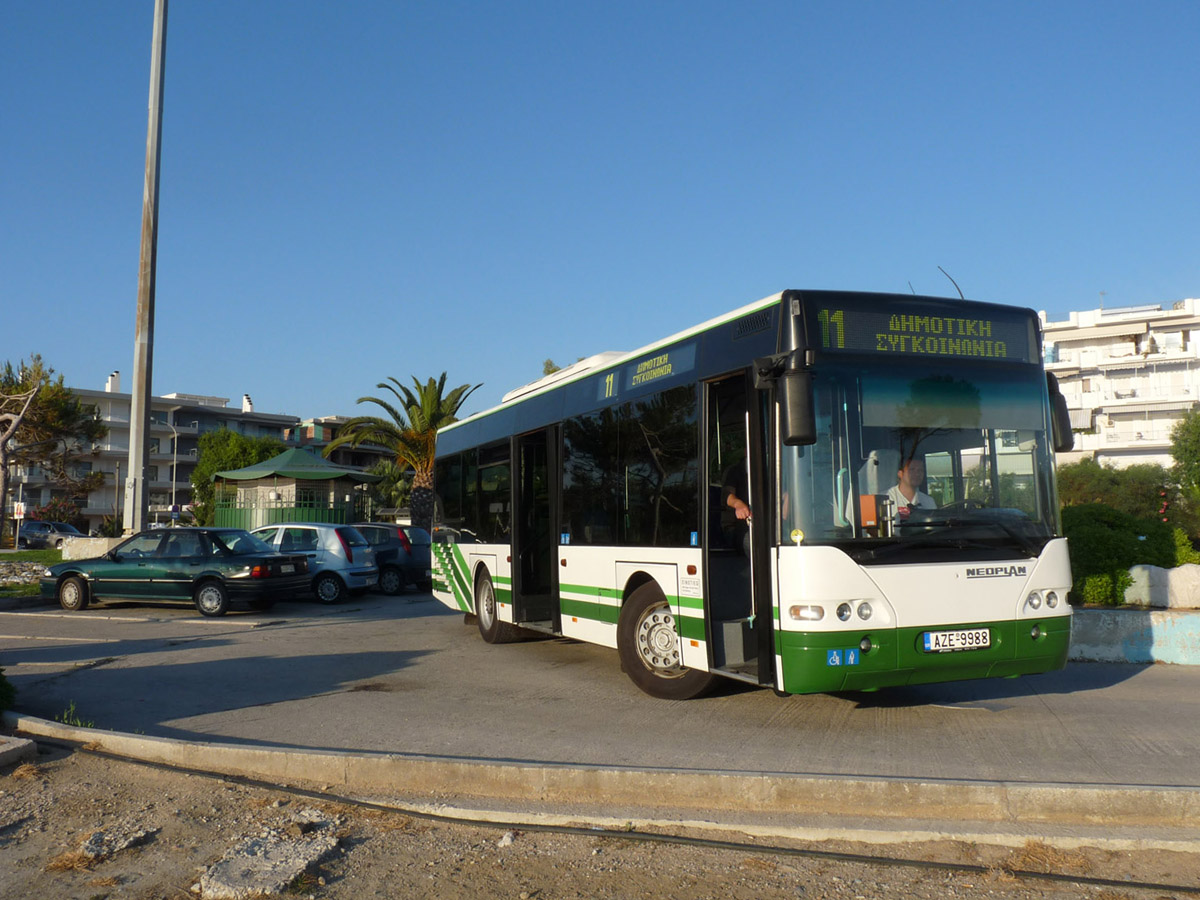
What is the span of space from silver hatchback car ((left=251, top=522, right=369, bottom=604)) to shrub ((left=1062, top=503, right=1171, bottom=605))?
14.1 metres

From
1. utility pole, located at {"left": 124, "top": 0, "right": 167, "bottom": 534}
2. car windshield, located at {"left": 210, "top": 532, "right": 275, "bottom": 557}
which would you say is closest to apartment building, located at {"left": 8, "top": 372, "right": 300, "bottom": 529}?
utility pole, located at {"left": 124, "top": 0, "right": 167, "bottom": 534}

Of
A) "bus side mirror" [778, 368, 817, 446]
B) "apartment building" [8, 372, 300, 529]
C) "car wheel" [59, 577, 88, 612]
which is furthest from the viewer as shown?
"apartment building" [8, 372, 300, 529]

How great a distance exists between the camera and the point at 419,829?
5555 mm

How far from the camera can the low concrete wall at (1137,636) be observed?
37.0 feet

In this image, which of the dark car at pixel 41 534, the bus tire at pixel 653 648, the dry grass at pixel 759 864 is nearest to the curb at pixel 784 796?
the dry grass at pixel 759 864

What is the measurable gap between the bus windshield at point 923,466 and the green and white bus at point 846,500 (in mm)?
14

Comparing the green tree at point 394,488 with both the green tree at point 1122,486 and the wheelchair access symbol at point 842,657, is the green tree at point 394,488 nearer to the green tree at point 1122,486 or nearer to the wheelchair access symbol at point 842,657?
the green tree at point 1122,486

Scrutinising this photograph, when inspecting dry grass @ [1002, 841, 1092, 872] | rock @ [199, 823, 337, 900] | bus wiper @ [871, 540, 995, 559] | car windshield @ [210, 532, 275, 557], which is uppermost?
car windshield @ [210, 532, 275, 557]

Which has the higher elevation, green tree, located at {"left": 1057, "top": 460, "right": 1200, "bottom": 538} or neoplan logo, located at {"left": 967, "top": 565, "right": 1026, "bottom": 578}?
green tree, located at {"left": 1057, "top": 460, "right": 1200, "bottom": 538}

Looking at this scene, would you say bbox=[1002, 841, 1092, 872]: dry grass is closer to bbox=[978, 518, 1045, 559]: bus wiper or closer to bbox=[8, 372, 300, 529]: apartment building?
Answer: bbox=[978, 518, 1045, 559]: bus wiper

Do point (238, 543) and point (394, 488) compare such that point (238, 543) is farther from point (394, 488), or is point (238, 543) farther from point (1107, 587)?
point (394, 488)

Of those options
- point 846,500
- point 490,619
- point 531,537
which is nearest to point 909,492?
point 846,500

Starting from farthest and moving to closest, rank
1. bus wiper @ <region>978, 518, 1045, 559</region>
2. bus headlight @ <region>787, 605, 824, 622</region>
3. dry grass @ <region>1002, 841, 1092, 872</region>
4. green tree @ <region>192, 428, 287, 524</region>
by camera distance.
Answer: green tree @ <region>192, 428, 287, 524</region> < bus wiper @ <region>978, 518, 1045, 559</region> < bus headlight @ <region>787, 605, 824, 622</region> < dry grass @ <region>1002, 841, 1092, 872</region>

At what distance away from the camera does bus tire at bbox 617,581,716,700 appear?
30.2ft
